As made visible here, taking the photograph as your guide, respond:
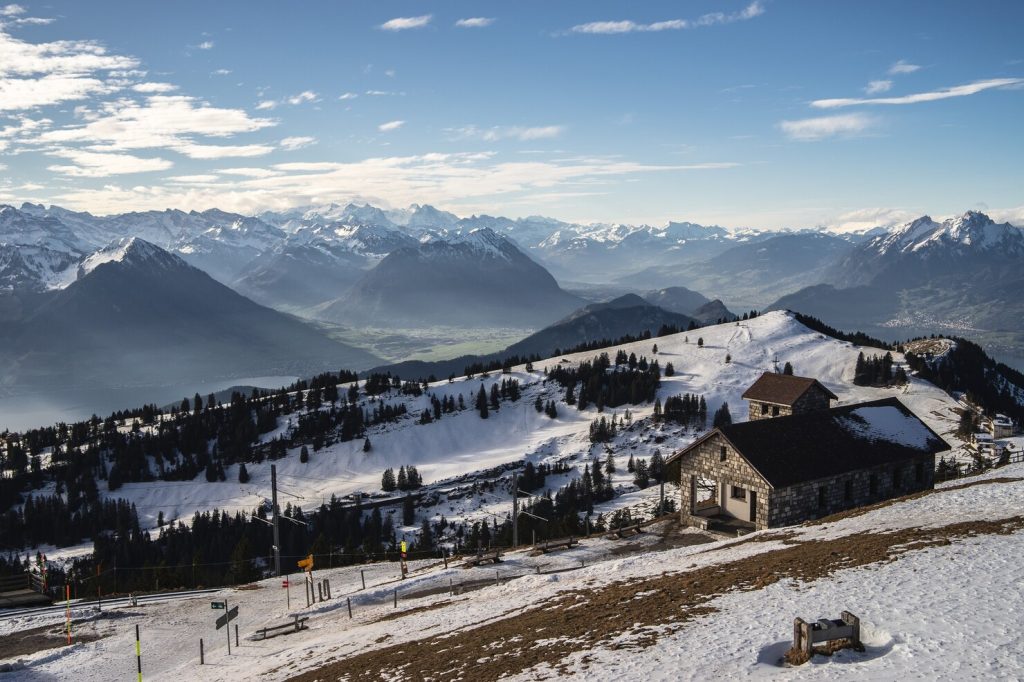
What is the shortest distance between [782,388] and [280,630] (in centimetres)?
4841

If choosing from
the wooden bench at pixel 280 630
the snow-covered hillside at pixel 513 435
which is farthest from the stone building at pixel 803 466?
the snow-covered hillside at pixel 513 435

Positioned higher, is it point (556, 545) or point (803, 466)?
point (803, 466)

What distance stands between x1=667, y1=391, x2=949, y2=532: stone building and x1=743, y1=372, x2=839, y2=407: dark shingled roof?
39.1 ft

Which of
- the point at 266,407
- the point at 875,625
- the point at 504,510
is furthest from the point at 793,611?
the point at 266,407

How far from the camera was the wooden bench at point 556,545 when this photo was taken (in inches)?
1927

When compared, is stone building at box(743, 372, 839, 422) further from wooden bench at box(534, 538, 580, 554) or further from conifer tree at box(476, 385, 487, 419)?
conifer tree at box(476, 385, 487, 419)

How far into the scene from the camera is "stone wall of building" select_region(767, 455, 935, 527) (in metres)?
45.9

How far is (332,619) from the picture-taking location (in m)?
40.7

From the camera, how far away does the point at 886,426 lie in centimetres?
5281

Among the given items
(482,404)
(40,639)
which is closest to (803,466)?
(40,639)

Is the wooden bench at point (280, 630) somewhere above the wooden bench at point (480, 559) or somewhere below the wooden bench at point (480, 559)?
below

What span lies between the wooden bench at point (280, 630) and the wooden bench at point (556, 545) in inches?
632

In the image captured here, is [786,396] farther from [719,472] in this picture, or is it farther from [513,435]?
[513,435]

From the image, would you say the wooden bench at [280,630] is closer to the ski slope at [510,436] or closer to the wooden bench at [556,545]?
the wooden bench at [556,545]
